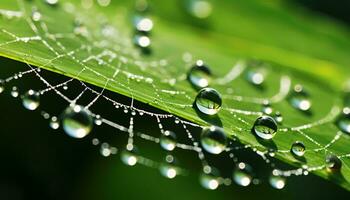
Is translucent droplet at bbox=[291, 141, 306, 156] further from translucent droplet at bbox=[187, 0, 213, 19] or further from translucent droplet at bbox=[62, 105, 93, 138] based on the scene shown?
translucent droplet at bbox=[187, 0, 213, 19]

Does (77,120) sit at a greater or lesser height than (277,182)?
lesser

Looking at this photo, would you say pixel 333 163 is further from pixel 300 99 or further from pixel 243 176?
pixel 300 99

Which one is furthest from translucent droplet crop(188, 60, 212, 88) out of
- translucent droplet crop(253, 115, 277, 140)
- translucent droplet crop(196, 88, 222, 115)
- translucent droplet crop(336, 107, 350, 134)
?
translucent droplet crop(336, 107, 350, 134)

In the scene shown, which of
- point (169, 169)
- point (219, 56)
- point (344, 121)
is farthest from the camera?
point (219, 56)

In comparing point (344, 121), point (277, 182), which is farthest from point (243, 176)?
point (344, 121)

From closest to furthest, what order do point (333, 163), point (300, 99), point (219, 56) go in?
1. point (333, 163)
2. point (300, 99)
3. point (219, 56)

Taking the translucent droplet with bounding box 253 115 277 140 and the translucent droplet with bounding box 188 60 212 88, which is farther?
the translucent droplet with bounding box 188 60 212 88

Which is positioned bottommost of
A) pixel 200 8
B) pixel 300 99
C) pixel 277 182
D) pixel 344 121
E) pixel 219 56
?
pixel 277 182
